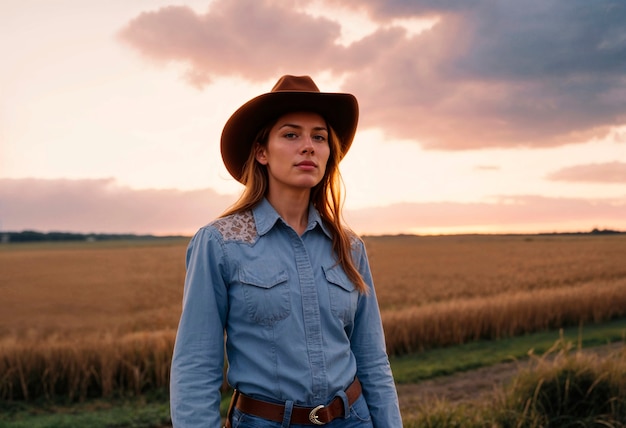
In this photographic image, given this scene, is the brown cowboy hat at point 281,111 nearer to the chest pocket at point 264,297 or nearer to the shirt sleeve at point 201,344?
the shirt sleeve at point 201,344

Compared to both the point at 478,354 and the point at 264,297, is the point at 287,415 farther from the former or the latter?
the point at 478,354

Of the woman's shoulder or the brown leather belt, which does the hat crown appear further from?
the brown leather belt

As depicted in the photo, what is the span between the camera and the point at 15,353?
836 cm

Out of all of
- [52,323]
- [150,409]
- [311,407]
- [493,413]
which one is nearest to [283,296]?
[311,407]

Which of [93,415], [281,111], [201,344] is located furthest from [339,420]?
[93,415]

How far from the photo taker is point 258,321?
6.43ft

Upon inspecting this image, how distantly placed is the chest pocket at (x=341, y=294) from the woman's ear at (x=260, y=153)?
19.2 inches

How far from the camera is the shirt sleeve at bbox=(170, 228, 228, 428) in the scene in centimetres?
189

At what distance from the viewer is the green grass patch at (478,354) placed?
9641 mm

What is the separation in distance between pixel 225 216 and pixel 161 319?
12.0 metres

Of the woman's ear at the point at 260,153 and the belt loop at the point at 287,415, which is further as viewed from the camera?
the woman's ear at the point at 260,153

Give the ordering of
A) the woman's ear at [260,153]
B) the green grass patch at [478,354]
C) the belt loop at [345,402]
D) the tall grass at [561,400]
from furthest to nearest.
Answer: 1. the green grass patch at [478,354]
2. the tall grass at [561,400]
3. the woman's ear at [260,153]
4. the belt loop at [345,402]

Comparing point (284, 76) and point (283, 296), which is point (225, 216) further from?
point (284, 76)

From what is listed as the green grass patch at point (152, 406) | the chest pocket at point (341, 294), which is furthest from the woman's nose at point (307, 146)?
the green grass patch at point (152, 406)
